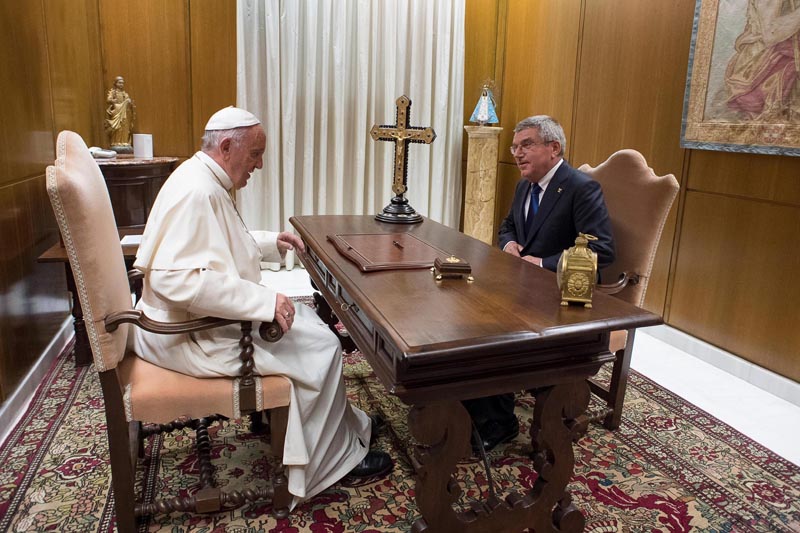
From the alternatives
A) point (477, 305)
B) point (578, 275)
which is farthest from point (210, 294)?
point (578, 275)

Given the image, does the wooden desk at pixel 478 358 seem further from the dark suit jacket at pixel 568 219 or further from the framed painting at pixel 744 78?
the framed painting at pixel 744 78

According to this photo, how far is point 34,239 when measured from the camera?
3.19 m

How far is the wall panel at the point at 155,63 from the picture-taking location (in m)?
4.92

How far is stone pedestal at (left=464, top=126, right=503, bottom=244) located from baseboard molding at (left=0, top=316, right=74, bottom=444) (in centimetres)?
357

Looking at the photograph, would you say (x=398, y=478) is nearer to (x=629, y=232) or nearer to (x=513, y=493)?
(x=513, y=493)

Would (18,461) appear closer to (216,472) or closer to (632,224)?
(216,472)

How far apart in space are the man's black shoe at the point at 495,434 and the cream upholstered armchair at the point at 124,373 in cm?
88

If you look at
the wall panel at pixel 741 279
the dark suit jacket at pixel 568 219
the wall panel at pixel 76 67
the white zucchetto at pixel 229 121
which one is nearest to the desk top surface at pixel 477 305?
the dark suit jacket at pixel 568 219

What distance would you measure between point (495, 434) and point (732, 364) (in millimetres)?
1789

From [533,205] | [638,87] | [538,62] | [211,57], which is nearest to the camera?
[533,205]

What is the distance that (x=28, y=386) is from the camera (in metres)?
2.83

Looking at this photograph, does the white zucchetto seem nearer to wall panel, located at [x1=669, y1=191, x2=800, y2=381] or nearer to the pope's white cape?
the pope's white cape

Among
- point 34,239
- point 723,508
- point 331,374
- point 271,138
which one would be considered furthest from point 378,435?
point 271,138

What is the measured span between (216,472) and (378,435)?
69 cm
